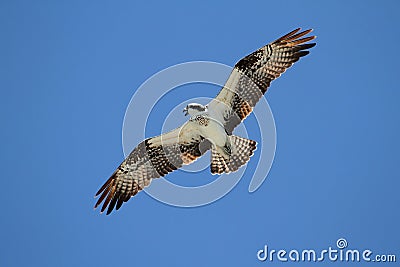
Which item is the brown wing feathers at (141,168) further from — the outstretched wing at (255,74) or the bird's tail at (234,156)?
the outstretched wing at (255,74)

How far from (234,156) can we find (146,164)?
5.90ft

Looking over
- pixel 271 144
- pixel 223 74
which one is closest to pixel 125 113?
pixel 223 74

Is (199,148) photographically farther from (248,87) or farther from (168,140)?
(248,87)

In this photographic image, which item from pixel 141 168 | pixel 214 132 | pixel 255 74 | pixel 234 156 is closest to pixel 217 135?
pixel 214 132

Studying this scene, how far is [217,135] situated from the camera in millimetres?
14047

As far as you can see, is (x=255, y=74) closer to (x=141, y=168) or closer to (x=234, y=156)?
(x=234, y=156)

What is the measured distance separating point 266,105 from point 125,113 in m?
2.68

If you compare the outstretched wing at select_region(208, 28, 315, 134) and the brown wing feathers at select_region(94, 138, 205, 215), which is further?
the brown wing feathers at select_region(94, 138, 205, 215)

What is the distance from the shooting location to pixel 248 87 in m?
13.7

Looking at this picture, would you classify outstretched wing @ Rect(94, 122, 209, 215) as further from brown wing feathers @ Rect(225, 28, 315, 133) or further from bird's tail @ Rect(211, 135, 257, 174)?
brown wing feathers @ Rect(225, 28, 315, 133)

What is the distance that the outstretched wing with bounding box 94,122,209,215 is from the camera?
14.4m

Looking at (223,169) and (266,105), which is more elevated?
(266,105)

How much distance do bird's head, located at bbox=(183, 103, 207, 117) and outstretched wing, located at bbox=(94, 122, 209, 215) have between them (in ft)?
2.37

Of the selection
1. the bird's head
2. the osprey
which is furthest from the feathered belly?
the bird's head
